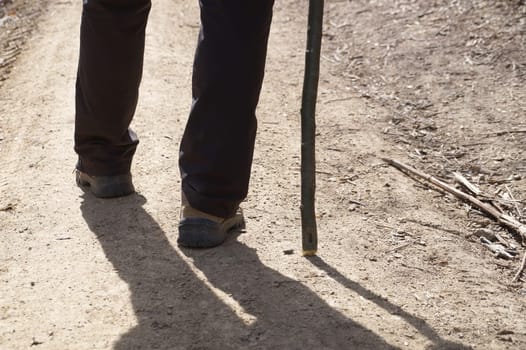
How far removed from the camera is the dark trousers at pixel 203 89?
3.21 m

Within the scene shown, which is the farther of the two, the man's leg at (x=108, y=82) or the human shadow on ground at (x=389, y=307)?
the man's leg at (x=108, y=82)

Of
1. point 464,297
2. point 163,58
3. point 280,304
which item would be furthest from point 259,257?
point 163,58

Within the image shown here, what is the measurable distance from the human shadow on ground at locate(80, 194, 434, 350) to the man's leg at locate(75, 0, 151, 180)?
32 centimetres

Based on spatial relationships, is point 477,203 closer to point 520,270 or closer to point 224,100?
point 520,270

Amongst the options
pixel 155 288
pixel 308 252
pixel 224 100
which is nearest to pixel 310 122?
pixel 224 100

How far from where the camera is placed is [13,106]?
5.38 metres

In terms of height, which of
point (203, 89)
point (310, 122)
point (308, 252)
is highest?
point (203, 89)

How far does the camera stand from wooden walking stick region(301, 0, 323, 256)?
3.17 metres

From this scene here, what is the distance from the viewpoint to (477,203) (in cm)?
428

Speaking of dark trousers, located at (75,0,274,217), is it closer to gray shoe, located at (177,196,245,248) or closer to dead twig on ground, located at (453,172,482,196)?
gray shoe, located at (177,196,245,248)

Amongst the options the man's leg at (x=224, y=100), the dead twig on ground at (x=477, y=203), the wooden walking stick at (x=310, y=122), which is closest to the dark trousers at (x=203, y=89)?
the man's leg at (x=224, y=100)

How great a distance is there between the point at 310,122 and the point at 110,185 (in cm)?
105

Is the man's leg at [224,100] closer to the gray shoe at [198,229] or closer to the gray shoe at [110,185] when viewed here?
the gray shoe at [198,229]

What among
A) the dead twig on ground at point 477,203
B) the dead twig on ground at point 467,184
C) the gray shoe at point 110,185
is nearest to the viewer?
the gray shoe at point 110,185
